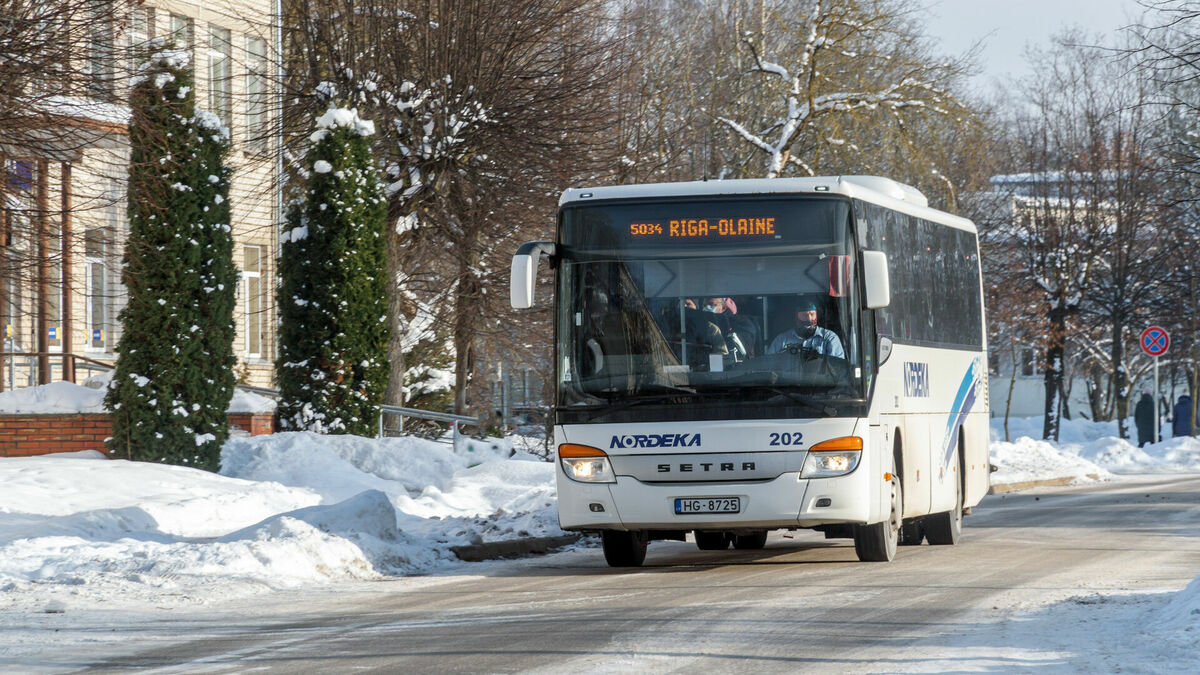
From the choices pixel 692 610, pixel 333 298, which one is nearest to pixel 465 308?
pixel 333 298

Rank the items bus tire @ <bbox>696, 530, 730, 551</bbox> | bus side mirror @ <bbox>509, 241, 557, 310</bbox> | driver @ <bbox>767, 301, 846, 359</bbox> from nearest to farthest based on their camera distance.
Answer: bus side mirror @ <bbox>509, 241, 557, 310</bbox> → driver @ <bbox>767, 301, 846, 359</bbox> → bus tire @ <bbox>696, 530, 730, 551</bbox>

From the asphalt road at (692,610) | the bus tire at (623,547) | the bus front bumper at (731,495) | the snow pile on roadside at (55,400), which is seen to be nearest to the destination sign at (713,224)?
the bus front bumper at (731,495)

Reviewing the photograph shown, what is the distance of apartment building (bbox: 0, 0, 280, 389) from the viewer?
1719 cm

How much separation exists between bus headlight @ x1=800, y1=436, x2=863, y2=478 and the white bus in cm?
1

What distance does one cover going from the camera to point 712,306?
1330cm

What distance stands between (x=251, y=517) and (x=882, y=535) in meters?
6.84

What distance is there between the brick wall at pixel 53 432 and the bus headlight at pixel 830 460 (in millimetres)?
10943

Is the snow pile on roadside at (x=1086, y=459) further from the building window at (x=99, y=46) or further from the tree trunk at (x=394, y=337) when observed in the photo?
the building window at (x=99, y=46)

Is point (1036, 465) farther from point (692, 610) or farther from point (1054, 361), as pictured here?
point (692, 610)

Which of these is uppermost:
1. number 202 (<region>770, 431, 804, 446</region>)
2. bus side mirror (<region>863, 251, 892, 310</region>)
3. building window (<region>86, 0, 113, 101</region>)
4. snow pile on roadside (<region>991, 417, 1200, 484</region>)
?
building window (<region>86, 0, 113, 101</region>)

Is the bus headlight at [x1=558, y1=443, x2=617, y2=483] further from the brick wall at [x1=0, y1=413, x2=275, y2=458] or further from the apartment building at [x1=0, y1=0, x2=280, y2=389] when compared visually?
the brick wall at [x1=0, y1=413, x2=275, y2=458]

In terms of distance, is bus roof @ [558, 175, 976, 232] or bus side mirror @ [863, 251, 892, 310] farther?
bus roof @ [558, 175, 976, 232]

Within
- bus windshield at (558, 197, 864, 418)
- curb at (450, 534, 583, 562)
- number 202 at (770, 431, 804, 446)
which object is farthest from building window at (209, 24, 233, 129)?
number 202 at (770, 431, 804, 446)

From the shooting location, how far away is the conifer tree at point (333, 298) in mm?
23516
